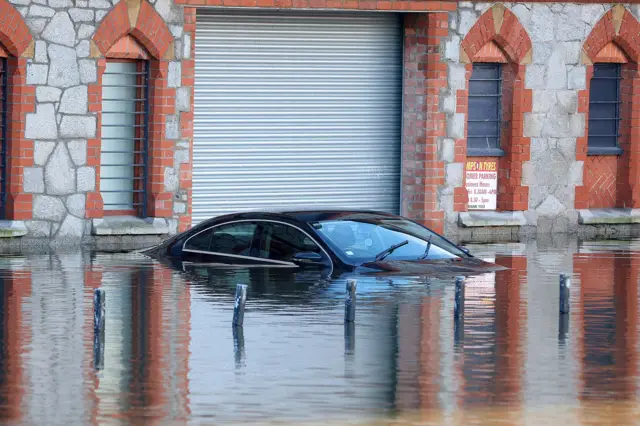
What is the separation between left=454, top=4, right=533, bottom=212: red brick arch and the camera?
2906cm

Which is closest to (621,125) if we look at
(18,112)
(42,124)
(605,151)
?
(605,151)

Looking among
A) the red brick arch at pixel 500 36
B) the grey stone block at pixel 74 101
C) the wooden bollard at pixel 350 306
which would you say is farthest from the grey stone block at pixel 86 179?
the wooden bollard at pixel 350 306

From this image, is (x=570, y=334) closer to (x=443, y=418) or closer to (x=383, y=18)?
(x=443, y=418)

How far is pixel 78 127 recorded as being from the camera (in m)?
25.8

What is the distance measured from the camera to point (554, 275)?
75.9ft

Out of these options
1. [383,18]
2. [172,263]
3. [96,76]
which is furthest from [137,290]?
[383,18]

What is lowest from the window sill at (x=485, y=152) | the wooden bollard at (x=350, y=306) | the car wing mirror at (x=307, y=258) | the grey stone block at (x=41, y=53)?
the wooden bollard at (x=350, y=306)

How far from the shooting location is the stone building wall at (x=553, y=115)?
29.6 m

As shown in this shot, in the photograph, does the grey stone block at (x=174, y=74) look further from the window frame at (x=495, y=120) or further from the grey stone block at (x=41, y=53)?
the window frame at (x=495, y=120)

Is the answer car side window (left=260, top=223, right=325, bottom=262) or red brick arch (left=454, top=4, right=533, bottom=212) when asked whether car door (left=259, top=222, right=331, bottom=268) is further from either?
red brick arch (left=454, top=4, right=533, bottom=212)

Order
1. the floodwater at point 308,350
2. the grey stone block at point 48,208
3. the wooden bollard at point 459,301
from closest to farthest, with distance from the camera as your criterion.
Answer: the floodwater at point 308,350
the wooden bollard at point 459,301
the grey stone block at point 48,208

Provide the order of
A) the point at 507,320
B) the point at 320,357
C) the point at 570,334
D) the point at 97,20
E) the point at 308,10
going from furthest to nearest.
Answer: the point at 308,10 < the point at 97,20 < the point at 507,320 < the point at 570,334 < the point at 320,357

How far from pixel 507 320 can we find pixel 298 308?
216cm

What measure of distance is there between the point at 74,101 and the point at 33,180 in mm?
1324
